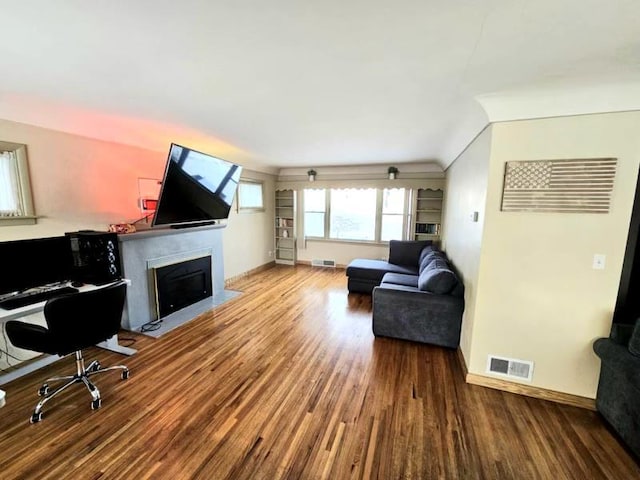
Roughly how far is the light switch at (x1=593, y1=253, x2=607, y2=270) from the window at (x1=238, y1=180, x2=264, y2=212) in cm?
487

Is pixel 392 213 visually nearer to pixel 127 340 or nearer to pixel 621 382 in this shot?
pixel 621 382

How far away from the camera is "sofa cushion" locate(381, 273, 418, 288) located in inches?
146

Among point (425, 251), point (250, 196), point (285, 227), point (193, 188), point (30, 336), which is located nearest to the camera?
point (30, 336)

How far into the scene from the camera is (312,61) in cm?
150

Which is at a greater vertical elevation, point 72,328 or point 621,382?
point 72,328

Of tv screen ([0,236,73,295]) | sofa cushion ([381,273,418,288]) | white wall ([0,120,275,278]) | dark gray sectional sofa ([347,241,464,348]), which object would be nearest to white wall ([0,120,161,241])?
white wall ([0,120,275,278])

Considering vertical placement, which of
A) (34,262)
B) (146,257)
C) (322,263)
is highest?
(34,262)

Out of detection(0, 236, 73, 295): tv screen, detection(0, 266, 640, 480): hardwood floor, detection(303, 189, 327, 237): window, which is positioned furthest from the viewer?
detection(303, 189, 327, 237): window

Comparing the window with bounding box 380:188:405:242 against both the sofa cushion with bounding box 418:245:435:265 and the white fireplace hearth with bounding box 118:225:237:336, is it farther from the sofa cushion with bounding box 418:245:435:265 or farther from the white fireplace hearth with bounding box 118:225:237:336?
the white fireplace hearth with bounding box 118:225:237:336

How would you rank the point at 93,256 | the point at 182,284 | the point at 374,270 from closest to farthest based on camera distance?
the point at 93,256, the point at 182,284, the point at 374,270

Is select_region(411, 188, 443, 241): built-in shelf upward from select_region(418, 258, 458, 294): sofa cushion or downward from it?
upward

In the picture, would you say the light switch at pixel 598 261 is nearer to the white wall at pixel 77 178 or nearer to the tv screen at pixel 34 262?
the tv screen at pixel 34 262

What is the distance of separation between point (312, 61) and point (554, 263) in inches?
85.7

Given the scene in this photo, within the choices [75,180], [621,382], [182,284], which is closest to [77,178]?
[75,180]
